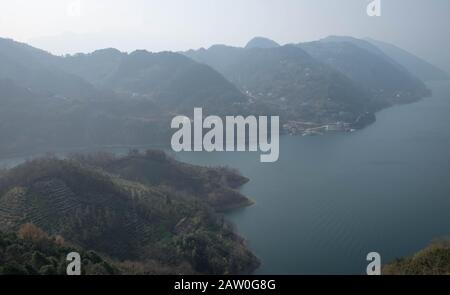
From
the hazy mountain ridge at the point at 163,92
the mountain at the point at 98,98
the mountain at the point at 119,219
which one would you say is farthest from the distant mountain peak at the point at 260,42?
the mountain at the point at 119,219

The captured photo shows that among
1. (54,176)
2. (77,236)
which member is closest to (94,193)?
(54,176)

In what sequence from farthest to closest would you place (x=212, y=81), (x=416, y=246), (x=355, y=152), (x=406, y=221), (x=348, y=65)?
(x=348, y=65), (x=212, y=81), (x=355, y=152), (x=406, y=221), (x=416, y=246)

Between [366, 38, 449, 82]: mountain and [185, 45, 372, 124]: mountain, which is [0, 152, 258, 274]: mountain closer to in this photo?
[185, 45, 372, 124]: mountain

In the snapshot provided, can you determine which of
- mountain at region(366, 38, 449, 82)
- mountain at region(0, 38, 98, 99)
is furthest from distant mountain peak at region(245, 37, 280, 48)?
mountain at region(0, 38, 98, 99)

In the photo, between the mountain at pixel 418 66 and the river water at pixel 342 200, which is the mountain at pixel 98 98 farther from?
the mountain at pixel 418 66

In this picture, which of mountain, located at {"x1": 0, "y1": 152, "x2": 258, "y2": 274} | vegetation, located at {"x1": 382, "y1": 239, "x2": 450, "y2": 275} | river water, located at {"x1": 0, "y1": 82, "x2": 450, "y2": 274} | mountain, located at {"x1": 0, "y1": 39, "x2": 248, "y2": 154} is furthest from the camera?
mountain, located at {"x1": 0, "y1": 39, "x2": 248, "y2": 154}
